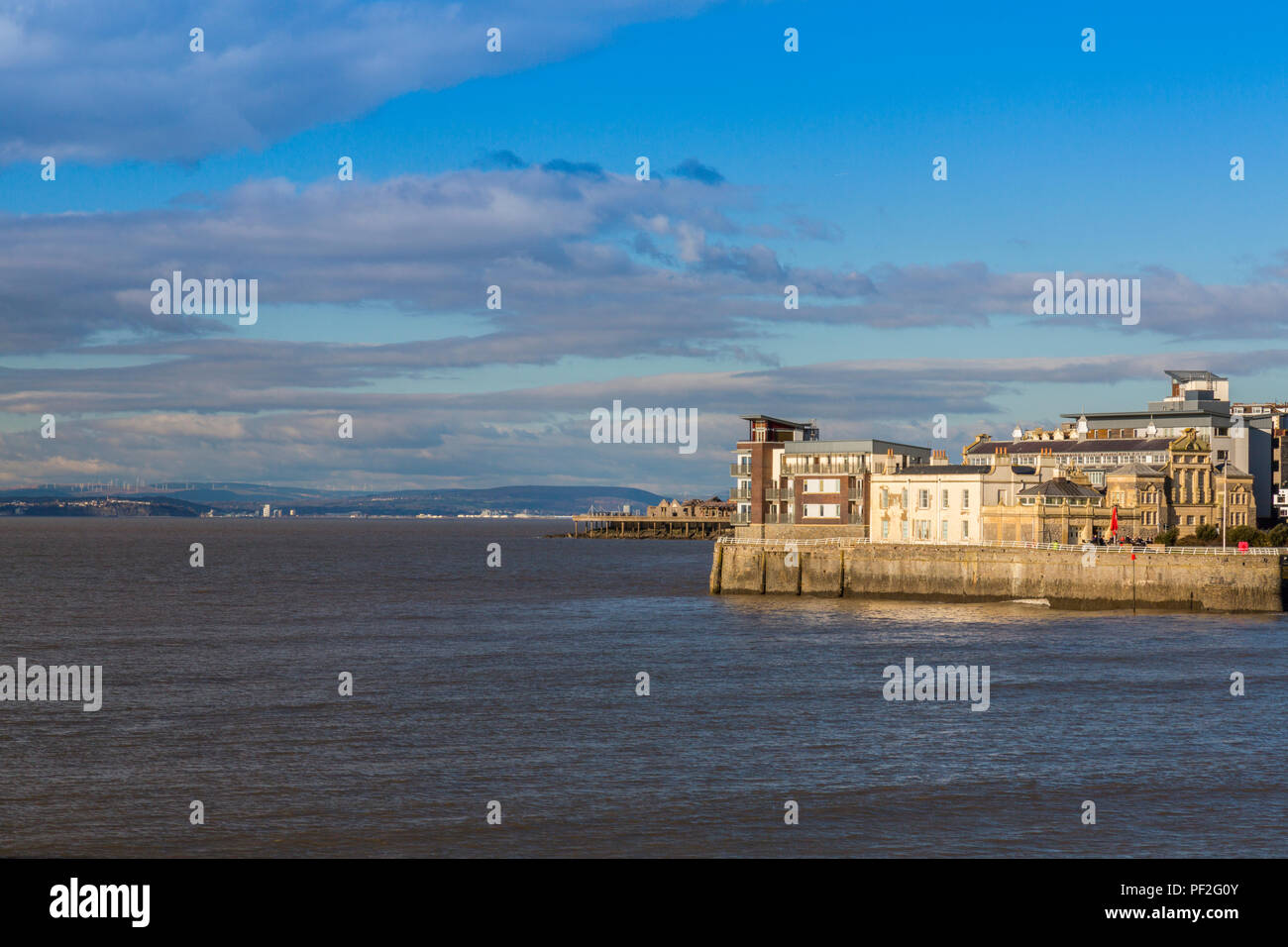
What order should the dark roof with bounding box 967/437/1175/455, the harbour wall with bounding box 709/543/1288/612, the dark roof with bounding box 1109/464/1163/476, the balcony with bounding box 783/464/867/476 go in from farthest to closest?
1. the dark roof with bounding box 967/437/1175/455
2. the balcony with bounding box 783/464/867/476
3. the dark roof with bounding box 1109/464/1163/476
4. the harbour wall with bounding box 709/543/1288/612

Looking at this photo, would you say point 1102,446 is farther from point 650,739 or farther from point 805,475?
point 650,739

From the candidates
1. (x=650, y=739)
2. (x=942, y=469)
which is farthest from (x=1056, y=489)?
(x=650, y=739)

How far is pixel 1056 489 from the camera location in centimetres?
9550

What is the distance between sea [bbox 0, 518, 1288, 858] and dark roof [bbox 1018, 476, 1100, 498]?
764 inches

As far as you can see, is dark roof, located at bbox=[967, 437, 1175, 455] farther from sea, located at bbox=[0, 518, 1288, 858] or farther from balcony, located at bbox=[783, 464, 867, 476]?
sea, located at bbox=[0, 518, 1288, 858]

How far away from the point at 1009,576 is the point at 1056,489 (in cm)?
1570

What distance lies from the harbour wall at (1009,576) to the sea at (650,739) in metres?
2.38

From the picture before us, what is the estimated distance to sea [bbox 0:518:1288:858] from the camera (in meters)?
28.8

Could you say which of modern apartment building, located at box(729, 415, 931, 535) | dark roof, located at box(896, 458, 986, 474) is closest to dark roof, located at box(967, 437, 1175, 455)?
modern apartment building, located at box(729, 415, 931, 535)

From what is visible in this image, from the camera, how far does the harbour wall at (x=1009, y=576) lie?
7550cm
